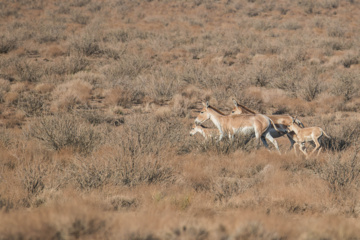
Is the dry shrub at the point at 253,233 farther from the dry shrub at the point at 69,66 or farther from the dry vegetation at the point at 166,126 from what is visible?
the dry shrub at the point at 69,66

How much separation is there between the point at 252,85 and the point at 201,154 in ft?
29.5

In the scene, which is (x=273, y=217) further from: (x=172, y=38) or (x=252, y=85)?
(x=172, y=38)

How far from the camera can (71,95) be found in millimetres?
12961

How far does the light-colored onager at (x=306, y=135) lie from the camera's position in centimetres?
832

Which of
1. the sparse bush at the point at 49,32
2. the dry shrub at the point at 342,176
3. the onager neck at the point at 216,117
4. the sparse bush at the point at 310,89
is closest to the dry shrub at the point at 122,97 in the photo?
the onager neck at the point at 216,117

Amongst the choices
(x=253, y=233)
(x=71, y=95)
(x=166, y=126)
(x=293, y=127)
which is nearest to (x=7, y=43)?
(x=71, y=95)

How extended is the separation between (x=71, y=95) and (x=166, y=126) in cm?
572

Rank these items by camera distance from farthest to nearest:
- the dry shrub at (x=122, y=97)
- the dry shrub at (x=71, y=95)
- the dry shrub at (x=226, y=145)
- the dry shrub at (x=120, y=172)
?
the dry shrub at (x=122, y=97) < the dry shrub at (x=71, y=95) < the dry shrub at (x=226, y=145) < the dry shrub at (x=120, y=172)

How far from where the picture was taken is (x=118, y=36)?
24.5 m

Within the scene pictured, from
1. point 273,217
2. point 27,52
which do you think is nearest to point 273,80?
point 273,217

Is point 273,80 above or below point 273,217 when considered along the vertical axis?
below

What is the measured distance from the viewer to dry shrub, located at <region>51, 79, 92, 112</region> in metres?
12.4

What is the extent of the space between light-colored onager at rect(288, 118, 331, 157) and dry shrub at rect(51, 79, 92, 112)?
7.44m

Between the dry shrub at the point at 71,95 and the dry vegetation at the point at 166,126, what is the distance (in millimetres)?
78
